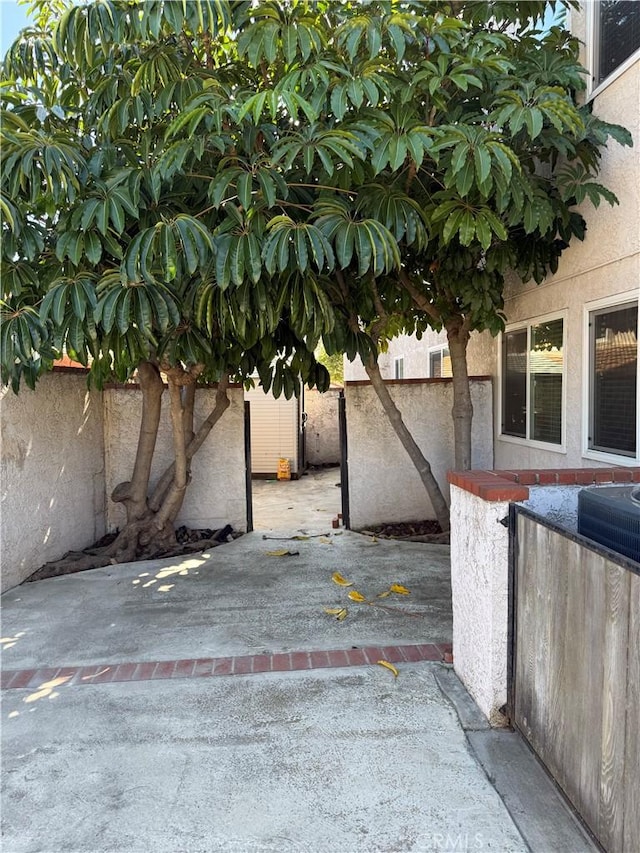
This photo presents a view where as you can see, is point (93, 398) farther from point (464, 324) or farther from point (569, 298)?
point (569, 298)

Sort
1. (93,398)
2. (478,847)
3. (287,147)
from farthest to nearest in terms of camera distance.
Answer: (93,398)
(287,147)
(478,847)

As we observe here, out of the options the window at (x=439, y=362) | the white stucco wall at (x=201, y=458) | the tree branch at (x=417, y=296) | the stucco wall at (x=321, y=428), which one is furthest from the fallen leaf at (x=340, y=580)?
the stucco wall at (x=321, y=428)

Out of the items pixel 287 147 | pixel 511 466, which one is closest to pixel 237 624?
pixel 287 147

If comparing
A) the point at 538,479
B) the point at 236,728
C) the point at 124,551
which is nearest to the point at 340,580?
Result: the point at 236,728

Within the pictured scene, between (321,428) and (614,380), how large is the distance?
394 inches

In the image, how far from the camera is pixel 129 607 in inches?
193

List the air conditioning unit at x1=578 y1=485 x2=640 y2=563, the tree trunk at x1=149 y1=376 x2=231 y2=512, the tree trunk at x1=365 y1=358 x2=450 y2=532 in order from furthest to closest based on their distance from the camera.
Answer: the tree trunk at x1=149 y1=376 x2=231 y2=512 → the tree trunk at x1=365 y1=358 x2=450 y2=532 → the air conditioning unit at x1=578 y1=485 x2=640 y2=563

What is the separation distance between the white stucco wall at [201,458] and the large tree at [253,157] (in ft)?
7.11

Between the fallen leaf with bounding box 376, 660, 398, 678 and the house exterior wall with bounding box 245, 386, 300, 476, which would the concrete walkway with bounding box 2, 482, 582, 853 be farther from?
the house exterior wall with bounding box 245, 386, 300, 476

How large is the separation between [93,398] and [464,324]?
14.9 feet

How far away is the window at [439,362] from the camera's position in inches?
397

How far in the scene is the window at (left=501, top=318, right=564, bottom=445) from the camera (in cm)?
565

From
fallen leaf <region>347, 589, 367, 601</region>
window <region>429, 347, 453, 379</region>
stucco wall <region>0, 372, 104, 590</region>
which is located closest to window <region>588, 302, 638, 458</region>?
fallen leaf <region>347, 589, 367, 601</region>

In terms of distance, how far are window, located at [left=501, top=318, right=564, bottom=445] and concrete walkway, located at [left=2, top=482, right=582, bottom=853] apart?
2.17 m
